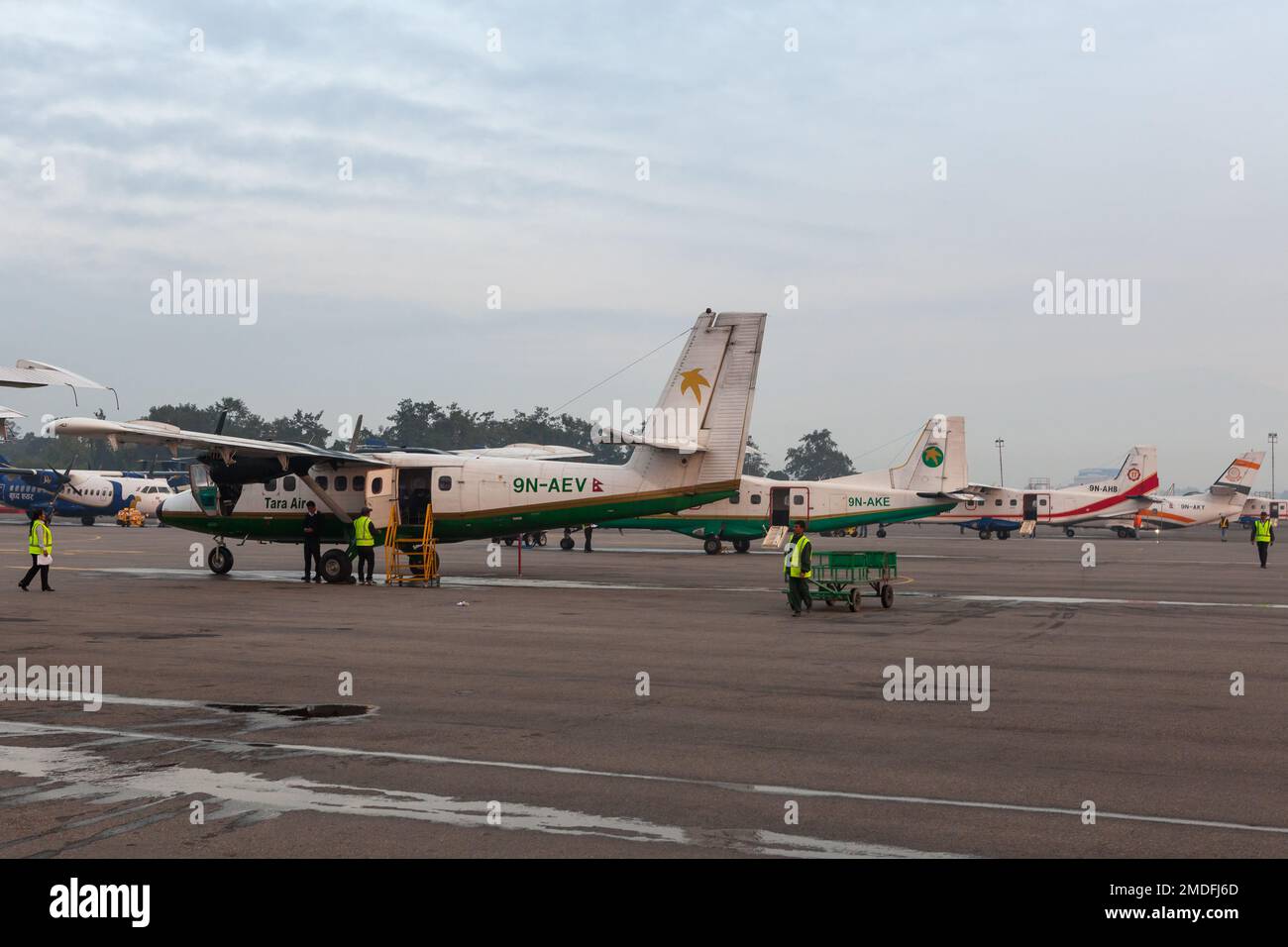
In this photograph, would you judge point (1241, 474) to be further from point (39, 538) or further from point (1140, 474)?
point (39, 538)

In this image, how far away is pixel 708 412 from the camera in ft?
96.3

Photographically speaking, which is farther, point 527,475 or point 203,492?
point 203,492

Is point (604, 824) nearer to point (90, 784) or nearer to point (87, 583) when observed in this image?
point (90, 784)

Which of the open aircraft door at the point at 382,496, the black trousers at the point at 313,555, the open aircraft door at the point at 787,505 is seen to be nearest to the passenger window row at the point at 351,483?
the open aircraft door at the point at 382,496

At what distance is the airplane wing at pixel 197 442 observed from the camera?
25.2m

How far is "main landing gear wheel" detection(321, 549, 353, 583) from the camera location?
29.1m

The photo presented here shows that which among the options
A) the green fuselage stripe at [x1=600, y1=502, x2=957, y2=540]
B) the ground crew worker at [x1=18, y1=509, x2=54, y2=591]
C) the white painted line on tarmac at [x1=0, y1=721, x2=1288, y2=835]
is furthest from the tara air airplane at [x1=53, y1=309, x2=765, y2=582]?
the white painted line on tarmac at [x1=0, y1=721, x2=1288, y2=835]

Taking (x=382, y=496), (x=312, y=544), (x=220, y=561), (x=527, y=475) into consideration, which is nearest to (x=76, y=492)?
(x=220, y=561)

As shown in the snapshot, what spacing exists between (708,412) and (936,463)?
963 inches

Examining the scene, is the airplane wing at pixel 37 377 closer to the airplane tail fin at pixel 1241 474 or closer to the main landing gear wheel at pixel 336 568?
the main landing gear wheel at pixel 336 568

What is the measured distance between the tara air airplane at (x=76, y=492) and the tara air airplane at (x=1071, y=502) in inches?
2098

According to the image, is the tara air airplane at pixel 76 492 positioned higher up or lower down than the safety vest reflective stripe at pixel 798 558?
higher up
